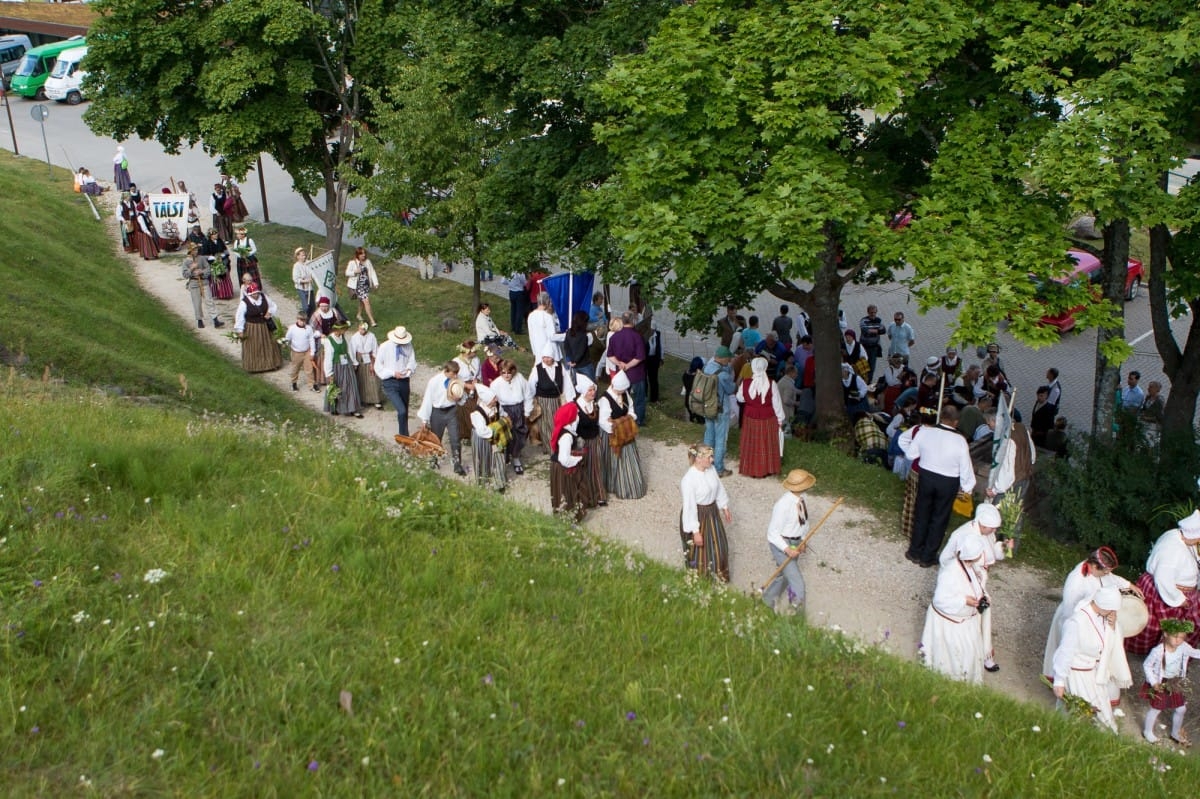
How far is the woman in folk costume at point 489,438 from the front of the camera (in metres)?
11.9

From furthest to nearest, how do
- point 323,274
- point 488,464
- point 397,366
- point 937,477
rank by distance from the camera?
point 323,274
point 397,366
point 488,464
point 937,477

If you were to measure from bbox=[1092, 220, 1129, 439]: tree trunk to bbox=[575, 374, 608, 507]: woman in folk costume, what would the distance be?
17.8ft

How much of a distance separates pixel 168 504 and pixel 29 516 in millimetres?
833

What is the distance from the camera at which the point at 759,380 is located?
1258cm

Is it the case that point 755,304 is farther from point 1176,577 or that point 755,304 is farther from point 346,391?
point 1176,577

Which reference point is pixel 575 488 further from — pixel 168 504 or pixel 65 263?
pixel 65 263

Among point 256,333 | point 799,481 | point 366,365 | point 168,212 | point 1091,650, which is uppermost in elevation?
point 168,212

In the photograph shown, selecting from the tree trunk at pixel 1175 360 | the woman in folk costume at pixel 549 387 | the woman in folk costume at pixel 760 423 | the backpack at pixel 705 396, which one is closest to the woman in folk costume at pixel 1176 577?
the tree trunk at pixel 1175 360

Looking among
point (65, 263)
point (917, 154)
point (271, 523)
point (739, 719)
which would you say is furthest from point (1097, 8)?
point (65, 263)

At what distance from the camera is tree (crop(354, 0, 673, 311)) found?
1366cm

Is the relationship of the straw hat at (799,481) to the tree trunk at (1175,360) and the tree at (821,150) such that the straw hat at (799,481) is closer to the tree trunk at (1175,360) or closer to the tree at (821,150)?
the tree at (821,150)

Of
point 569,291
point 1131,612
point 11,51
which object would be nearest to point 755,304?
point 569,291

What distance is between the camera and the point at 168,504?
23.2 feet

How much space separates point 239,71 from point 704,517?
1426 centimetres
